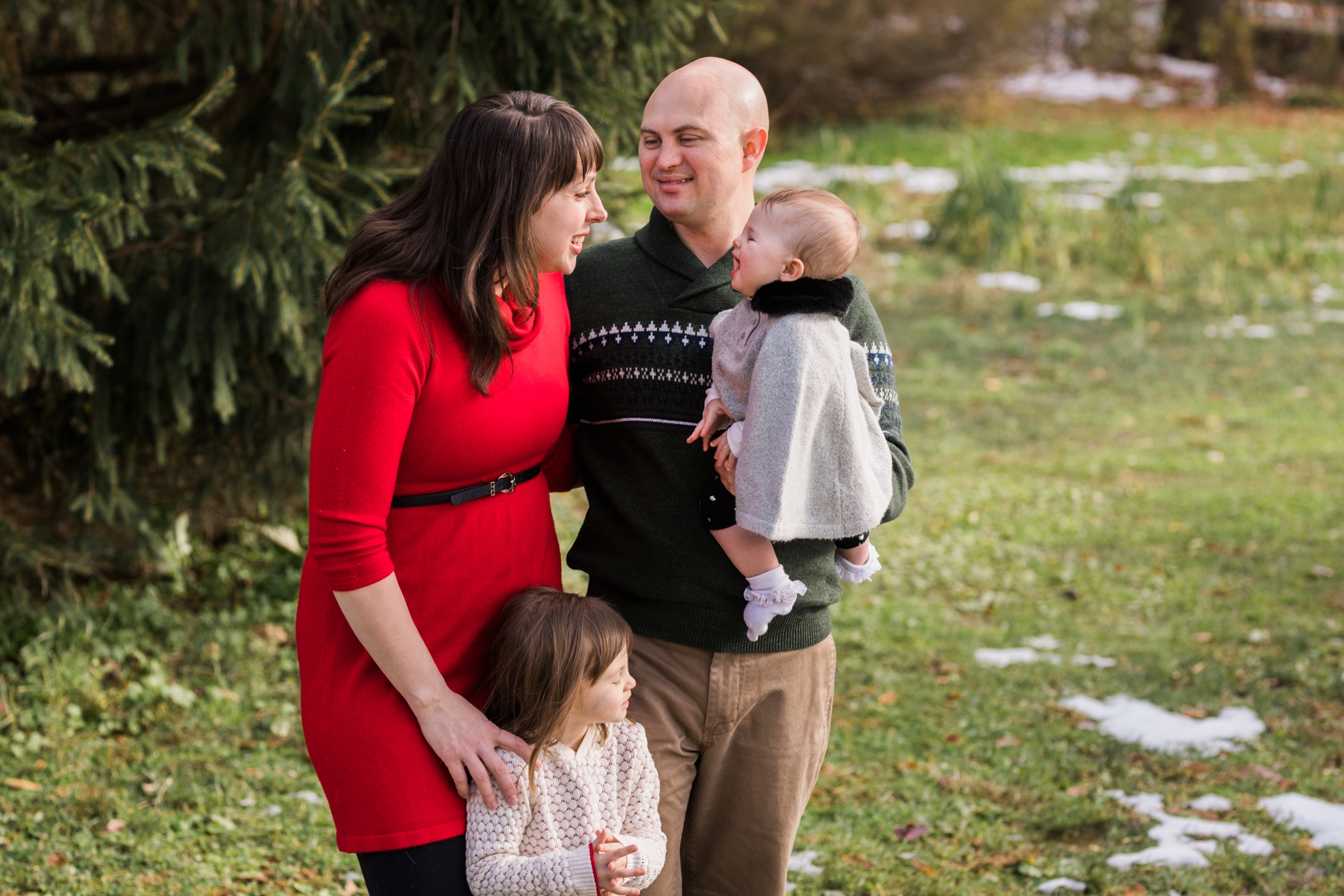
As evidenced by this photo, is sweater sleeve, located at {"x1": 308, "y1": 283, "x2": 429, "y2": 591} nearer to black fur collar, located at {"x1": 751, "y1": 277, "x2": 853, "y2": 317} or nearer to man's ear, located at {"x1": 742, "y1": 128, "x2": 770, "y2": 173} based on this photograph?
black fur collar, located at {"x1": 751, "y1": 277, "x2": 853, "y2": 317}

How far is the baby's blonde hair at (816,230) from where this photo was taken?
199 cm

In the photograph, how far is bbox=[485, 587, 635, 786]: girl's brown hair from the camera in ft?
6.42

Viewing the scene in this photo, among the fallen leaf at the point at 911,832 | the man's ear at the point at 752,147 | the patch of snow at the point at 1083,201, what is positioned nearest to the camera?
the man's ear at the point at 752,147

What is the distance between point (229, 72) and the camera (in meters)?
3.47

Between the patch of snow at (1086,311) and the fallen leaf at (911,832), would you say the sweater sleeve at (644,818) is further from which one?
the patch of snow at (1086,311)

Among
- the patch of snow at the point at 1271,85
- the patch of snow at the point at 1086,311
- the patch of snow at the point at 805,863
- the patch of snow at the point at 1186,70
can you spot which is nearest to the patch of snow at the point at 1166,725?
the patch of snow at the point at 805,863

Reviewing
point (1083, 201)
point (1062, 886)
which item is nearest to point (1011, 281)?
point (1083, 201)

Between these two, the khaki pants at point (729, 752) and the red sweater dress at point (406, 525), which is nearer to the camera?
the red sweater dress at point (406, 525)

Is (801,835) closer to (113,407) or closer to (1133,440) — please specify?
(113,407)

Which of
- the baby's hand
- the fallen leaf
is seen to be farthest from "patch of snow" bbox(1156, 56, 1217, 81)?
the baby's hand

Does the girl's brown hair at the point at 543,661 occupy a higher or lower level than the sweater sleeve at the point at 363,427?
lower

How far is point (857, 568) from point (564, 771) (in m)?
0.64

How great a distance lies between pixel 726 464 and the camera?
2051 mm

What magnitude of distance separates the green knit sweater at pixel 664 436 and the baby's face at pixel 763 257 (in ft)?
0.68
